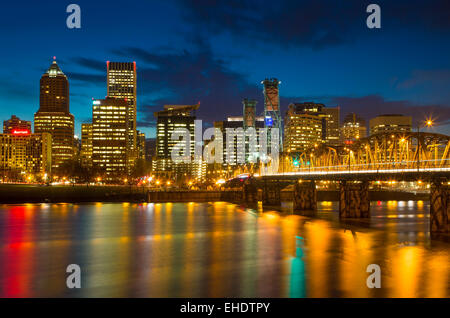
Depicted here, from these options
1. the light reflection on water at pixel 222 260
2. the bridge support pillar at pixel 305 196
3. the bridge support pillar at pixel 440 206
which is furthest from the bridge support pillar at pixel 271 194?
the bridge support pillar at pixel 440 206

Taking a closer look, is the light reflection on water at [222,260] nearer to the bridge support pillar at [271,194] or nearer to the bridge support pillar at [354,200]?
the bridge support pillar at [354,200]

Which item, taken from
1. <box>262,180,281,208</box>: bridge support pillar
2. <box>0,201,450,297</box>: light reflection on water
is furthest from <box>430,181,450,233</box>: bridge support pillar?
<box>262,180,281,208</box>: bridge support pillar

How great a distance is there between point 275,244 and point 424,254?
16248 mm

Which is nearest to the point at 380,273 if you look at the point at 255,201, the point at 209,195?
the point at 255,201


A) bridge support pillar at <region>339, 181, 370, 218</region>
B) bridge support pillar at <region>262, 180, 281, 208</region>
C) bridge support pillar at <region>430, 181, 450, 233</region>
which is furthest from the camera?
bridge support pillar at <region>262, 180, 281, 208</region>

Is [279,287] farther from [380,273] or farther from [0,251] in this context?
[0,251]

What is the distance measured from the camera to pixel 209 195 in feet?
494

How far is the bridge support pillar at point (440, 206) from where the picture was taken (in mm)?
49562

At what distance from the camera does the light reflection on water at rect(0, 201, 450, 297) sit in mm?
28750

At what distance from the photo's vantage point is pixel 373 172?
6125 cm

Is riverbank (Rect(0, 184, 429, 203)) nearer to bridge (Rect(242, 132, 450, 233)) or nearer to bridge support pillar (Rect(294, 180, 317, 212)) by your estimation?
bridge (Rect(242, 132, 450, 233))

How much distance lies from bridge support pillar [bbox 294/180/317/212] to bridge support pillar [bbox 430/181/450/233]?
4778 cm

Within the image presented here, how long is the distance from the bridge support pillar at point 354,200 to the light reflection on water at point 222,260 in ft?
22.1

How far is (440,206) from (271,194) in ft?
247
